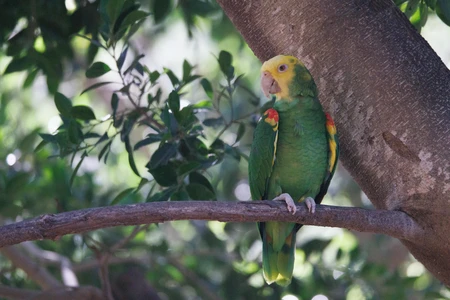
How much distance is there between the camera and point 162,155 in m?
2.49

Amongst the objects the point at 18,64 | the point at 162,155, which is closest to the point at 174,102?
the point at 162,155

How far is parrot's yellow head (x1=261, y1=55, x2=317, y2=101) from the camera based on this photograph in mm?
2328

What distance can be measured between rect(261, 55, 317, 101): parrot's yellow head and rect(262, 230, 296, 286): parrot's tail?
586 millimetres

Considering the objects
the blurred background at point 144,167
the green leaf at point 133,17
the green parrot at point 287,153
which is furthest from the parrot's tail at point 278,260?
the green leaf at point 133,17

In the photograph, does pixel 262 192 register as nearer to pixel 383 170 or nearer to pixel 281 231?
pixel 281 231

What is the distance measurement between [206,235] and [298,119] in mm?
1933

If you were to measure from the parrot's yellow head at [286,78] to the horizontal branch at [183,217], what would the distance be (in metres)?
0.61

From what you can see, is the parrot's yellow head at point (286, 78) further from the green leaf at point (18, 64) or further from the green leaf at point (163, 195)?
the green leaf at point (18, 64)

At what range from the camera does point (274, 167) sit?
255 cm

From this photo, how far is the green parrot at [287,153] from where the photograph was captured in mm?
Result: 2465

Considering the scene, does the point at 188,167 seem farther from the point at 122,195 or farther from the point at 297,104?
the point at 297,104

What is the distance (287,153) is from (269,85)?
30cm

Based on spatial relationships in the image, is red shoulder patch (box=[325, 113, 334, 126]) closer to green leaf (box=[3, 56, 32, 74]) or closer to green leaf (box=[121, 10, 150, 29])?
green leaf (box=[121, 10, 150, 29])

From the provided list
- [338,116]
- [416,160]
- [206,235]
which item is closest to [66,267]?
[206,235]
